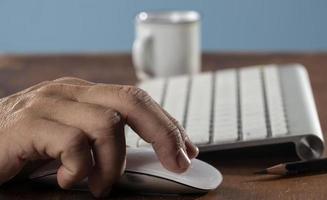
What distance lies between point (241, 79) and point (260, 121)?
29 cm

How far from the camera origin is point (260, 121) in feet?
2.91

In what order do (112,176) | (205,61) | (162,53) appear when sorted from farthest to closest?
(205,61) → (162,53) → (112,176)

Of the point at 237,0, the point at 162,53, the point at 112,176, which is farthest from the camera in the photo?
the point at 237,0

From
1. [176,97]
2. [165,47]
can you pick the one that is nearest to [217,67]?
[165,47]

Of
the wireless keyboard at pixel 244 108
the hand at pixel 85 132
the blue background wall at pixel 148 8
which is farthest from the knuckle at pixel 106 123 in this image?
the blue background wall at pixel 148 8

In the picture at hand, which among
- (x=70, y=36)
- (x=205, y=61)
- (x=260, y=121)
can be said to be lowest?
(x=70, y=36)

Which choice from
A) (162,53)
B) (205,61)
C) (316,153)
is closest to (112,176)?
(316,153)

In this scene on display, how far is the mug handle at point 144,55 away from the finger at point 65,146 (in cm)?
66

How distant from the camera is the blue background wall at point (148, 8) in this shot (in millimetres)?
2455

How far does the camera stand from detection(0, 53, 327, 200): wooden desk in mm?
742

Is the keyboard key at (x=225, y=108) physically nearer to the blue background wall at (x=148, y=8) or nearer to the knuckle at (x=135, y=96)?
the knuckle at (x=135, y=96)

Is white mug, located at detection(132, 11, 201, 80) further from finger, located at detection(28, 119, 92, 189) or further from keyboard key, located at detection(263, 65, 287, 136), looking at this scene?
finger, located at detection(28, 119, 92, 189)

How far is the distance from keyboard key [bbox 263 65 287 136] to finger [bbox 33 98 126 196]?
Answer: 0.21 metres

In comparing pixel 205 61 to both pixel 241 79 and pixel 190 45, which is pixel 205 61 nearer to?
pixel 190 45
